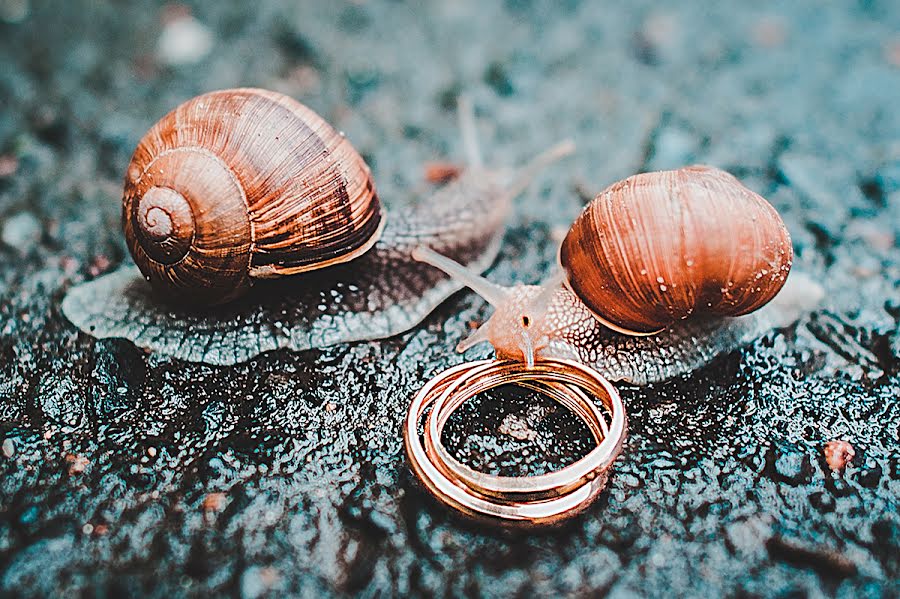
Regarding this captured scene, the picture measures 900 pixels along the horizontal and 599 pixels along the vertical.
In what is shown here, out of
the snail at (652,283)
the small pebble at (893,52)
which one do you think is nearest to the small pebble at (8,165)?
the snail at (652,283)

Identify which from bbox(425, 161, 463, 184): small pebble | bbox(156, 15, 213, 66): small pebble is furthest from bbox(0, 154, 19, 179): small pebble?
bbox(425, 161, 463, 184): small pebble

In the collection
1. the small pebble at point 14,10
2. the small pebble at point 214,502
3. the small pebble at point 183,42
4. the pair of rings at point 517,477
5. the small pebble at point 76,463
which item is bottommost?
the pair of rings at point 517,477

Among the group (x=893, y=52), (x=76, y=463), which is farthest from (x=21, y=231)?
(x=893, y=52)

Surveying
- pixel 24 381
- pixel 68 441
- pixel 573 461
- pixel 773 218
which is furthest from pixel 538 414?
pixel 24 381

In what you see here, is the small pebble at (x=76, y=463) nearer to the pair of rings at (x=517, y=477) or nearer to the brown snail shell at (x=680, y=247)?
the pair of rings at (x=517, y=477)

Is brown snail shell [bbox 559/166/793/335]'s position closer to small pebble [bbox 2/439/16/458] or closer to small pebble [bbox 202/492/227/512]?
small pebble [bbox 202/492/227/512]

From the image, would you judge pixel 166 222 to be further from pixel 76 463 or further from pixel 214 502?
Answer: pixel 214 502

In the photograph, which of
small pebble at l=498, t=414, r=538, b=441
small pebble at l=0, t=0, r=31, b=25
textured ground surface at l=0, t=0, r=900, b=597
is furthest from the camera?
small pebble at l=0, t=0, r=31, b=25
